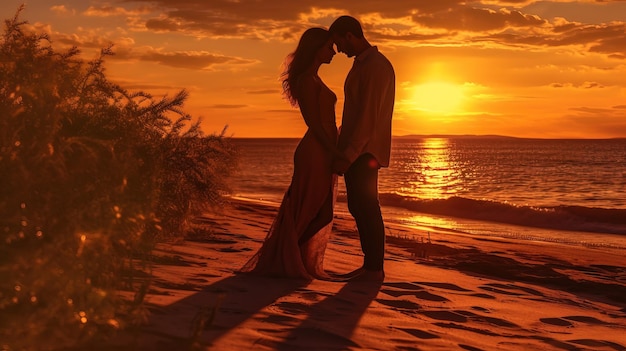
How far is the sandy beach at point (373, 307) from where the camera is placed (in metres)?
4.01

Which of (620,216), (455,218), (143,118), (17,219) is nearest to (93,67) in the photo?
(143,118)

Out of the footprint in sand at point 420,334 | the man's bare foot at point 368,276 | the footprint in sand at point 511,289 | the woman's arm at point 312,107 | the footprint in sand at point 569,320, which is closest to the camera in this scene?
the footprint in sand at point 420,334

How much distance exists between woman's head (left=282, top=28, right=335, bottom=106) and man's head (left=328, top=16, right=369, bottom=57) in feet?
0.21

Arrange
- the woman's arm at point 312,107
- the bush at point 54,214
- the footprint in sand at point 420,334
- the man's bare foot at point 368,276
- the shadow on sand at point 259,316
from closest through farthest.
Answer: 1. the bush at point 54,214
2. the shadow on sand at point 259,316
3. the footprint in sand at point 420,334
4. the woman's arm at point 312,107
5. the man's bare foot at point 368,276

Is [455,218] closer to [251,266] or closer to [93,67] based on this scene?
[251,266]

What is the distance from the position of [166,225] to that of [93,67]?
234 cm

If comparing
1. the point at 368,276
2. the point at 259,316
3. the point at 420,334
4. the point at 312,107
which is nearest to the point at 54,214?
the point at 259,316

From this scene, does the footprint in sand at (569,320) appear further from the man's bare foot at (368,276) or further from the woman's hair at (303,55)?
the woman's hair at (303,55)

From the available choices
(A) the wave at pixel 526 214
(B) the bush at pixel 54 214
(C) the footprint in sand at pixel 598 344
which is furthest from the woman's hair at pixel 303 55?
(A) the wave at pixel 526 214

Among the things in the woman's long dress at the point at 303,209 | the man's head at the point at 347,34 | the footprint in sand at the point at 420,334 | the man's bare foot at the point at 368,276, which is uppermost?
the man's head at the point at 347,34

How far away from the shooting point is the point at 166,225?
675 centimetres

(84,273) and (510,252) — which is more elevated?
(84,273)

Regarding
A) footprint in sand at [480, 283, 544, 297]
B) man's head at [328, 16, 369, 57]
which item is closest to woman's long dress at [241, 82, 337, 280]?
man's head at [328, 16, 369, 57]

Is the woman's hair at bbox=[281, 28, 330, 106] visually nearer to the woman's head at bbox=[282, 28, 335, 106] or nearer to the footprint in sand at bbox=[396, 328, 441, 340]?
the woman's head at bbox=[282, 28, 335, 106]
